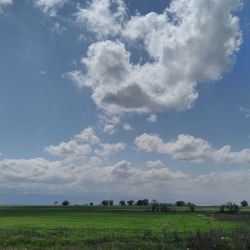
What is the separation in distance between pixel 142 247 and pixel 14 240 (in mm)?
8775

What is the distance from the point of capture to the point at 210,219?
3062 cm

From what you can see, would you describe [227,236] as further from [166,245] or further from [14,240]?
[14,240]

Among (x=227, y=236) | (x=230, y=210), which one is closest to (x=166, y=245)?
(x=227, y=236)

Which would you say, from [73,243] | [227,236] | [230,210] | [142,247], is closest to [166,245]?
[142,247]

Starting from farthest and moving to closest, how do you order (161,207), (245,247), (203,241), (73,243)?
(161,207)
(73,243)
(203,241)
(245,247)

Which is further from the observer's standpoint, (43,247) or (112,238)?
(112,238)

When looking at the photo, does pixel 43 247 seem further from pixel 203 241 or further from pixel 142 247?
pixel 203 241

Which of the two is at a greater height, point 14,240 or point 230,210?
point 230,210

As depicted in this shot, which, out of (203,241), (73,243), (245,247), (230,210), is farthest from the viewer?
(230,210)

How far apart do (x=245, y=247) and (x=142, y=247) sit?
6.29 m

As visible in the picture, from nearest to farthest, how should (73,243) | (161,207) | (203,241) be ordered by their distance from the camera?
(203,241) < (73,243) < (161,207)

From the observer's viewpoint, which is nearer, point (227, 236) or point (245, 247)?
point (245, 247)

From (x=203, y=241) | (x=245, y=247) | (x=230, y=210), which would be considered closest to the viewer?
(x=245, y=247)

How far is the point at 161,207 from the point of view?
137 meters
